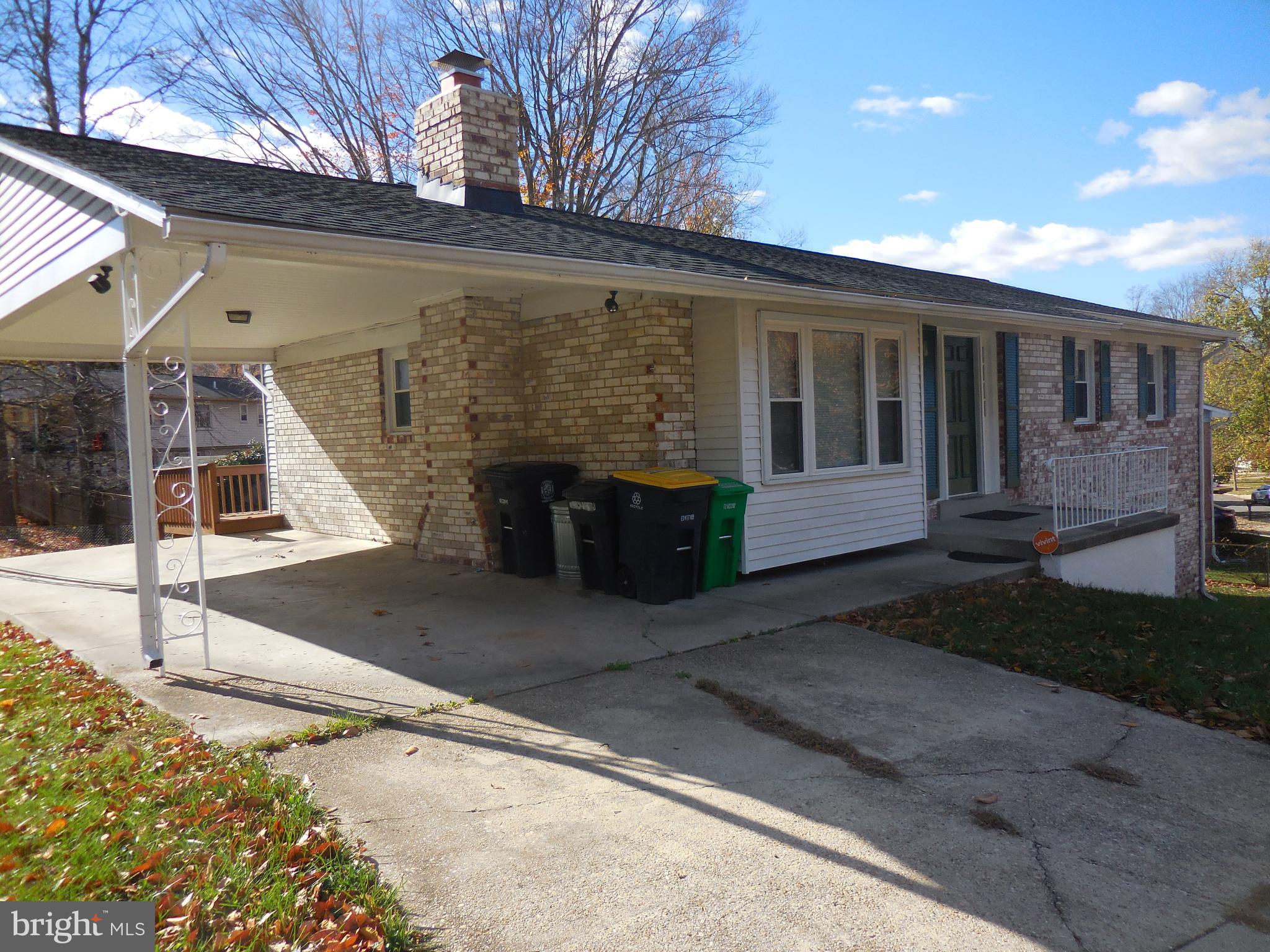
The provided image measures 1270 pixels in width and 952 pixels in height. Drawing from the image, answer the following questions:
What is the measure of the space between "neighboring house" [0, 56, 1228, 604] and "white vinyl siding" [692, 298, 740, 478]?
0.02 m

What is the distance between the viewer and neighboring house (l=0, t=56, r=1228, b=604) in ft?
19.9

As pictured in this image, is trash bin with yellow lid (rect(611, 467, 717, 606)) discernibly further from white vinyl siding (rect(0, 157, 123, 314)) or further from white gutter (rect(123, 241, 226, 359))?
white vinyl siding (rect(0, 157, 123, 314))

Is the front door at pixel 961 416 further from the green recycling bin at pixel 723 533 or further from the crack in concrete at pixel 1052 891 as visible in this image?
the crack in concrete at pixel 1052 891

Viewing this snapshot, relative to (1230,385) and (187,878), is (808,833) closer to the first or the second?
(187,878)

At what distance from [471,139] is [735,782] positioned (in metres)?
7.53

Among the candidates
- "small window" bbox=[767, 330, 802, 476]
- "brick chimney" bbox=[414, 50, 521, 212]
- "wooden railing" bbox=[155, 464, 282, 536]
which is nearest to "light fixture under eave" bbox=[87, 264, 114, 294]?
"brick chimney" bbox=[414, 50, 521, 212]

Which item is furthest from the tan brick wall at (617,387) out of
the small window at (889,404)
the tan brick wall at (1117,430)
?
the tan brick wall at (1117,430)

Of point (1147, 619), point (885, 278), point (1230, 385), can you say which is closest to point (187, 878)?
point (1147, 619)

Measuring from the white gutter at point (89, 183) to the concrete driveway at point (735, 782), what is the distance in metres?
2.74

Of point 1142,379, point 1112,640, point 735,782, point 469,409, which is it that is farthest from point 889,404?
point 1142,379

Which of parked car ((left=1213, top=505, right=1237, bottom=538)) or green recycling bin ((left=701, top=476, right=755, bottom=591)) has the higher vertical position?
green recycling bin ((left=701, top=476, right=755, bottom=591))

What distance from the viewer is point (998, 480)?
38.6 feet

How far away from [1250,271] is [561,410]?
33332mm

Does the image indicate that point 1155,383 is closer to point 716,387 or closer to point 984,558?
point 984,558
